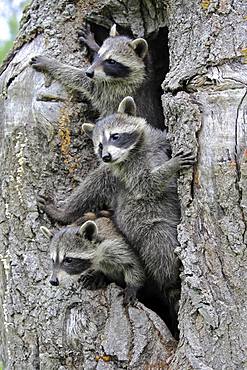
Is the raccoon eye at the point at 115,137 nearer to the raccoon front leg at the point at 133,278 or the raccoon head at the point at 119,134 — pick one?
the raccoon head at the point at 119,134

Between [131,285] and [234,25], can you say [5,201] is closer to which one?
[131,285]

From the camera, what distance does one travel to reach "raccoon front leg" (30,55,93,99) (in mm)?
5301

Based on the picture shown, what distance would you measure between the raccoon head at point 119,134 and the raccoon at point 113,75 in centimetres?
46

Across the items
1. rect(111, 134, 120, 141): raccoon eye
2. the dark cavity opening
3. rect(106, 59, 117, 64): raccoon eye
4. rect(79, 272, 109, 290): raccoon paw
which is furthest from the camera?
rect(106, 59, 117, 64): raccoon eye

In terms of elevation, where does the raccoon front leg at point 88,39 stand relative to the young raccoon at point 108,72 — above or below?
above

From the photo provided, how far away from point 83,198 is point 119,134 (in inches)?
21.1

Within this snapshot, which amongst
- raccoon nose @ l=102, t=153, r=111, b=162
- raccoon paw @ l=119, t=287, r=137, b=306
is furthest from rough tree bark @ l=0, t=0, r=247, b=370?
raccoon nose @ l=102, t=153, r=111, b=162

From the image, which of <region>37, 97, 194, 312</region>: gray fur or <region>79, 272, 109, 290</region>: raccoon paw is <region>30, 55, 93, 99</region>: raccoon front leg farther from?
<region>79, 272, 109, 290</region>: raccoon paw

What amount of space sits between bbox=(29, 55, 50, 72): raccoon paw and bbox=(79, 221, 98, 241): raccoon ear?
1.25m

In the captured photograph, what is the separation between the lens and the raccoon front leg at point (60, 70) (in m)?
5.30

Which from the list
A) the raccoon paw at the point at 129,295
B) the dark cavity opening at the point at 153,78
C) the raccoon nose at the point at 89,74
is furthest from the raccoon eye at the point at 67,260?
the raccoon nose at the point at 89,74

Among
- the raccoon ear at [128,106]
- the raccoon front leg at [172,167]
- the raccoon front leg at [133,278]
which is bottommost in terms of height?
the raccoon front leg at [133,278]

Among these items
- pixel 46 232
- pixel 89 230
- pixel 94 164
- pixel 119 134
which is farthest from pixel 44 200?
pixel 119 134

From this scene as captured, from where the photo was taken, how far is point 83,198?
5137 millimetres
